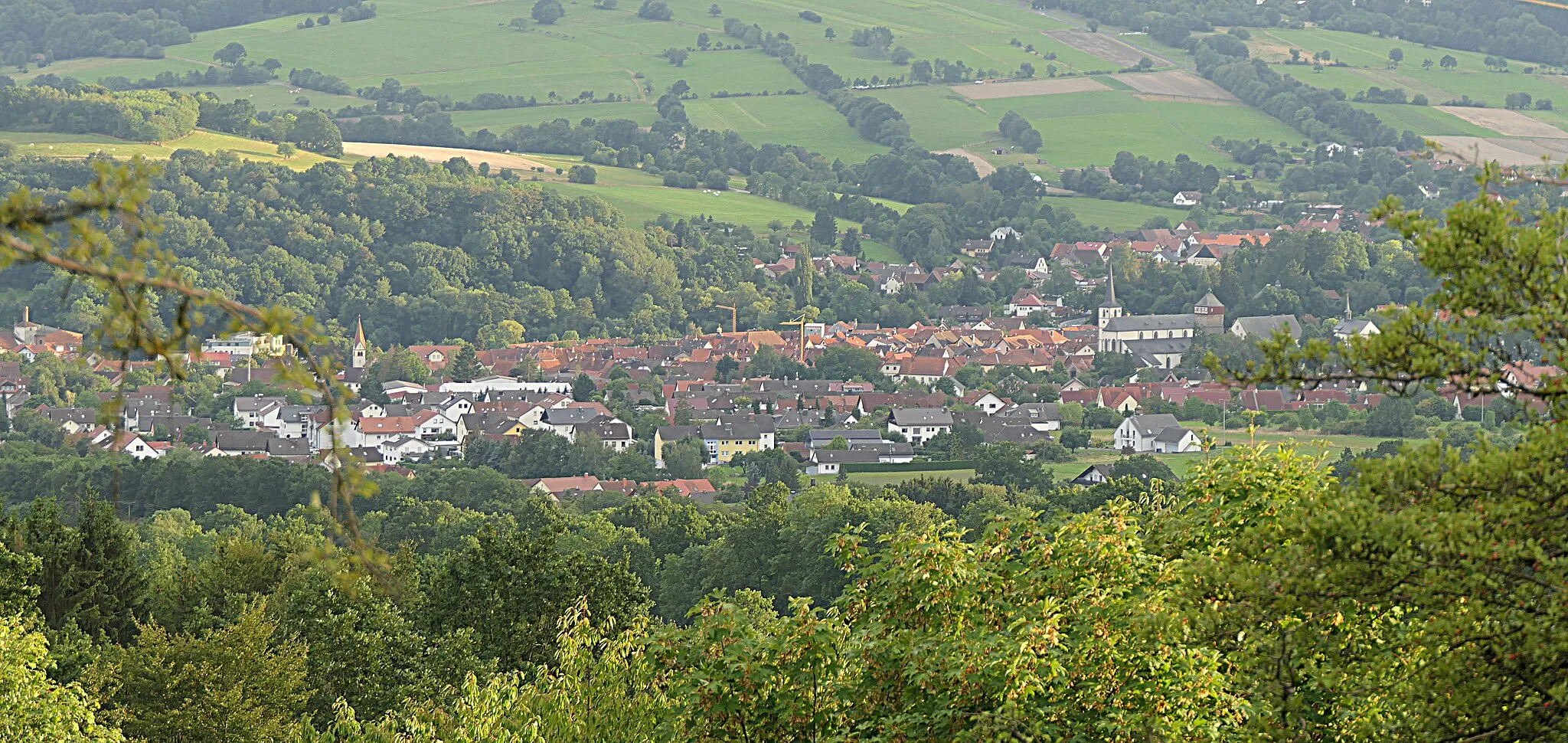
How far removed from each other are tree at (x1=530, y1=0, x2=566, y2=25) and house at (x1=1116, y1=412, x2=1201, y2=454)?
108 meters

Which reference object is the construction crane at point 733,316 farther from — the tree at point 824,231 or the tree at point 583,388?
the tree at point 583,388

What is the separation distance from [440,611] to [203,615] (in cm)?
318

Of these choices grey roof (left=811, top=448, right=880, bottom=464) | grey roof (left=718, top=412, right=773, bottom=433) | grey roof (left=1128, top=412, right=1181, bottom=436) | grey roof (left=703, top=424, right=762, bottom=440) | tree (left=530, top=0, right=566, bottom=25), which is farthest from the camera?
tree (left=530, top=0, right=566, bottom=25)

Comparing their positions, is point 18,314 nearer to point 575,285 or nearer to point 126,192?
point 575,285

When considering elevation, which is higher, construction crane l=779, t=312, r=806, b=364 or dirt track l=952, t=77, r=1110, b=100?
dirt track l=952, t=77, r=1110, b=100

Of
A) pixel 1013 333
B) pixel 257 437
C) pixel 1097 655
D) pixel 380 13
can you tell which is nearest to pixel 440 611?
pixel 1097 655

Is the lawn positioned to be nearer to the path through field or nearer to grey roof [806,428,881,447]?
the path through field

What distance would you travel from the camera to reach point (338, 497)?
2684 mm

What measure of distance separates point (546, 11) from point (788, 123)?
111 feet

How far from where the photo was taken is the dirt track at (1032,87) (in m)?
156

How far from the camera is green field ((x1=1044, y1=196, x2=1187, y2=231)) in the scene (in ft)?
448

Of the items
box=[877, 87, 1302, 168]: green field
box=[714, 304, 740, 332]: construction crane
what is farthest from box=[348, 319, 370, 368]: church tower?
box=[877, 87, 1302, 168]: green field

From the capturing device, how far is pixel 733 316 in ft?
385

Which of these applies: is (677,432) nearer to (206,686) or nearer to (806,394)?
(806,394)
